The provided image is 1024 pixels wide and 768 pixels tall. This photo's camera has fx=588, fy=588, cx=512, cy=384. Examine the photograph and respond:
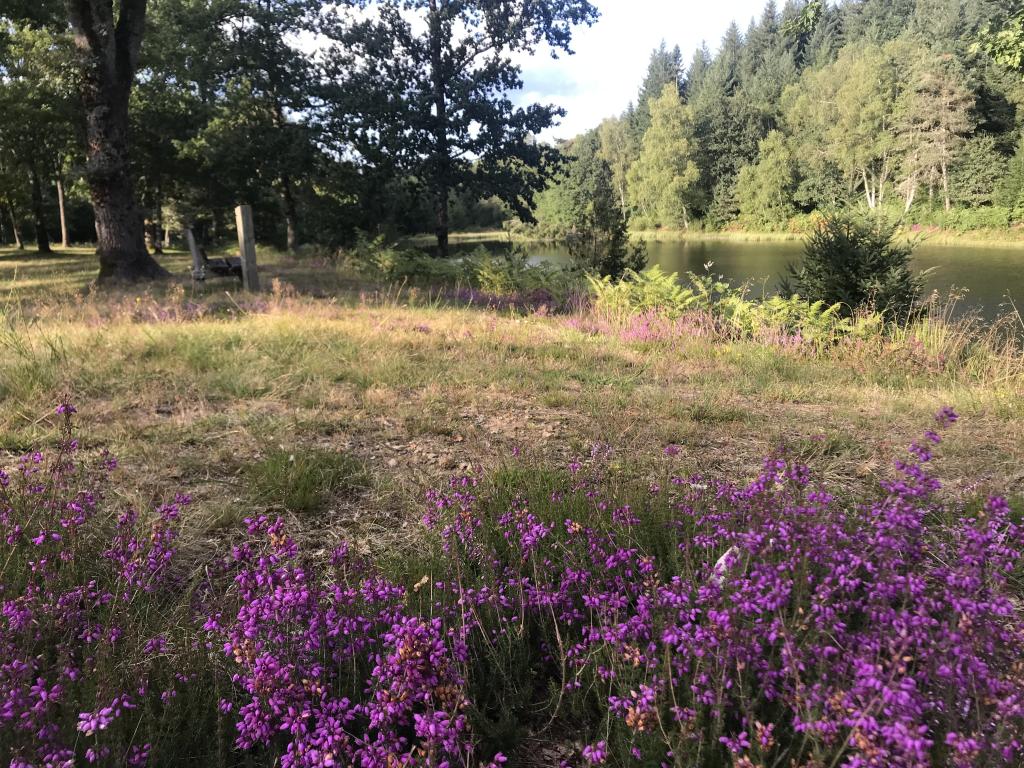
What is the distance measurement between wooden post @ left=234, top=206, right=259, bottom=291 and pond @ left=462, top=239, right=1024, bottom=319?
9.10 m

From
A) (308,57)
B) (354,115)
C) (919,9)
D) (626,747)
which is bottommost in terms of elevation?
(626,747)

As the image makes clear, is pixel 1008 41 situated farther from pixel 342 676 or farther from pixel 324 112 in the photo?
pixel 324 112

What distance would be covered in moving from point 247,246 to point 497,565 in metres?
10.6

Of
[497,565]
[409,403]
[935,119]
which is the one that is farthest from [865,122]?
[497,565]

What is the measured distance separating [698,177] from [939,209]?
23.8 meters

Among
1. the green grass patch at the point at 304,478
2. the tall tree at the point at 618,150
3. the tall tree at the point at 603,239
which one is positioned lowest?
the green grass patch at the point at 304,478

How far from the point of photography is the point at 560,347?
736 cm

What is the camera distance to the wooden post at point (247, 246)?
1102 cm

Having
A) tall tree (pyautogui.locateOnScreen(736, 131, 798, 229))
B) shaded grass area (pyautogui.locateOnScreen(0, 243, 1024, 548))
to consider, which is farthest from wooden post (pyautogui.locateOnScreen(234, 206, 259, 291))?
tall tree (pyautogui.locateOnScreen(736, 131, 798, 229))

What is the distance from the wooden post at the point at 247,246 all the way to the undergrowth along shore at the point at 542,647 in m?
9.48

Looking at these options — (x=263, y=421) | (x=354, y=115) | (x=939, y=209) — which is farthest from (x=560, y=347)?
(x=939, y=209)

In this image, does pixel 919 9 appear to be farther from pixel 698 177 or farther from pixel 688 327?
pixel 688 327

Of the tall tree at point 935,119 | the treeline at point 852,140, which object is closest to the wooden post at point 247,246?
the treeline at point 852,140

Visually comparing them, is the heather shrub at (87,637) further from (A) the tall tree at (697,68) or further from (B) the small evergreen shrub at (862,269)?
(A) the tall tree at (697,68)
